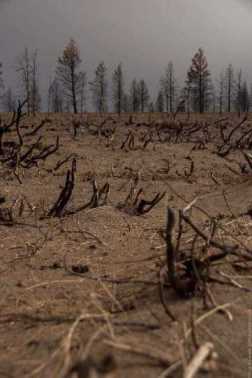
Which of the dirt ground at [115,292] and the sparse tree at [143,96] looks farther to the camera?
the sparse tree at [143,96]

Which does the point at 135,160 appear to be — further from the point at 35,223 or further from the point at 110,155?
the point at 35,223

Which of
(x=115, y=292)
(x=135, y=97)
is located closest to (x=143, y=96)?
(x=135, y=97)

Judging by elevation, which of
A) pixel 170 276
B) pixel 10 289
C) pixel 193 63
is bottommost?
pixel 10 289

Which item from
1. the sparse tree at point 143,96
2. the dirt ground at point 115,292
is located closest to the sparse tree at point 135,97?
the sparse tree at point 143,96

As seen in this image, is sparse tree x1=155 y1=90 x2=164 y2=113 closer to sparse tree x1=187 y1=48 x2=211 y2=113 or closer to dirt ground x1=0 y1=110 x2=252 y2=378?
sparse tree x1=187 y1=48 x2=211 y2=113

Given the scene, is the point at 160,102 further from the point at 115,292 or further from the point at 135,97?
the point at 115,292

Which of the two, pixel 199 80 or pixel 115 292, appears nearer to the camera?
pixel 115 292

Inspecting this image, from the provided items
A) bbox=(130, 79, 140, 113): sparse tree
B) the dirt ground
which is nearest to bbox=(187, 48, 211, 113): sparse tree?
bbox=(130, 79, 140, 113): sparse tree

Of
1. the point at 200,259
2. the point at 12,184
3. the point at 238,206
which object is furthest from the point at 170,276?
the point at 12,184

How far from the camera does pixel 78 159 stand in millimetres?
5703

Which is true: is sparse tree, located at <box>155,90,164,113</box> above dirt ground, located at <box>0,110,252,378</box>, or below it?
above

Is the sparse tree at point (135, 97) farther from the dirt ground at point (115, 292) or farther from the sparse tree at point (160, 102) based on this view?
the dirt ground at point (115, 292)

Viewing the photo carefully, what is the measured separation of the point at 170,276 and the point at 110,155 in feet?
16.6

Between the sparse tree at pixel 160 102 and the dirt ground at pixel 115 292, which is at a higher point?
the sparse tree at pixel 160 102
